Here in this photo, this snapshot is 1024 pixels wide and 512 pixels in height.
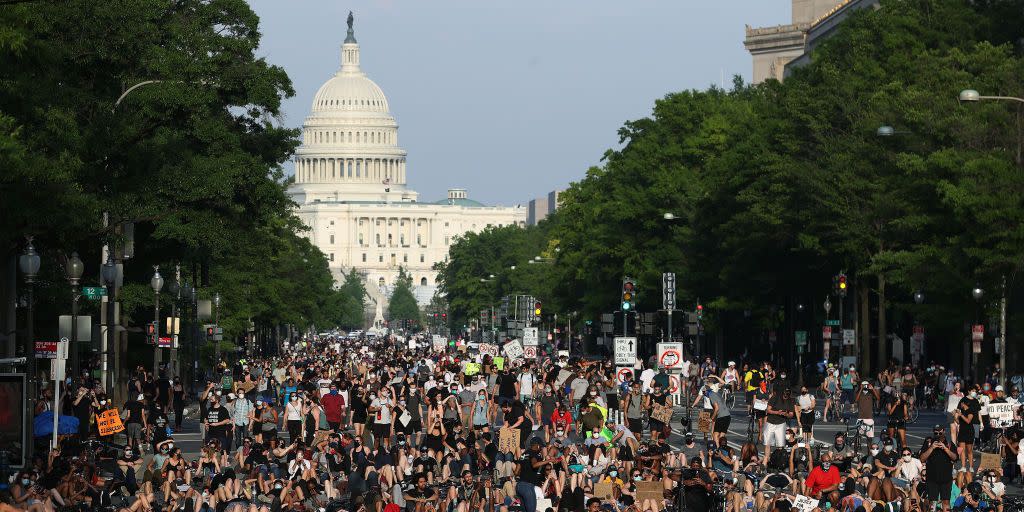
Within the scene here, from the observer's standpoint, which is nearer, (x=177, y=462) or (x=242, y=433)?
(x=177, y=462)

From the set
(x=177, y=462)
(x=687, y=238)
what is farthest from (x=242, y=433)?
(x=687, y=238)

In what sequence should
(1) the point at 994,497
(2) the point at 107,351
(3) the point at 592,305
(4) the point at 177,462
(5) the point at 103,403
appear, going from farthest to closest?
(3) the point at 592,305 < (2) the point at 107,351 < (5) the point at 103,403 < (4) the point at 177,462 < (1) the point at 994,497

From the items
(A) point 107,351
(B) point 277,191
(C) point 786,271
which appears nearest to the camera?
(A) point 107,351

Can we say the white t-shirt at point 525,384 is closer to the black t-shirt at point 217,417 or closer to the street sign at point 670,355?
the street sign at point 670,355

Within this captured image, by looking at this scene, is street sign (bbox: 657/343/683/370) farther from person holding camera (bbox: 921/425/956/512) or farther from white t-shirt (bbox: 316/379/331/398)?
person holding camera (bbox: 921/425/956/512)

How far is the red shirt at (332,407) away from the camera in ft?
141

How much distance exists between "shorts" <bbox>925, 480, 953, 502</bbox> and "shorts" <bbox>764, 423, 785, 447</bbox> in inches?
254

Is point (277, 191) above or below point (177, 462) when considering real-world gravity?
above

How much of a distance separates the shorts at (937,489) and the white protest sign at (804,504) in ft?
14.6

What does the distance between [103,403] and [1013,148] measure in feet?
80.9

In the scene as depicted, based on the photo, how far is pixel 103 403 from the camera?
1539 inches

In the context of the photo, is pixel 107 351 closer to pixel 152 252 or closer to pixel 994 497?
pixel 152 252

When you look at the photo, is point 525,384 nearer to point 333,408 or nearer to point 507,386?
point 507,386

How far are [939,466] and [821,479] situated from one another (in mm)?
2249
